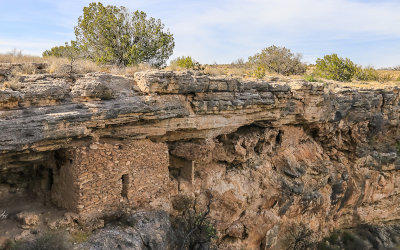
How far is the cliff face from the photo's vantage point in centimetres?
698

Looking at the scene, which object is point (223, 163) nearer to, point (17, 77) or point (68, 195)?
point (68, 195)

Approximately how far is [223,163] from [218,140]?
83 centimetres

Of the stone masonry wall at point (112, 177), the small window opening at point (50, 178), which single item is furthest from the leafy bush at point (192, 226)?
the small window opening at point (50, 178)

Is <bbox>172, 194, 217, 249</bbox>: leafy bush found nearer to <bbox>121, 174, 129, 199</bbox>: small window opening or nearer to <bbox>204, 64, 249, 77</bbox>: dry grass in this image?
<bbox>121, 174, 129, 199</bbox>: small window opening

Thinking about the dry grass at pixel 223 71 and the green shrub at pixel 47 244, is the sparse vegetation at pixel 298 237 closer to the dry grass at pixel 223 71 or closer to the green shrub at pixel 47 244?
the dry grass at pixel 223 71

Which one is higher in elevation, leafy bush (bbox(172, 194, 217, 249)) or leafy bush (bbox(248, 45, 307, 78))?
leafy bush (bbox(248, 45, 307, 78))

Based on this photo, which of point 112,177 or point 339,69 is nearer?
point 112,177

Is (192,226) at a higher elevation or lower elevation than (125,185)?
lower

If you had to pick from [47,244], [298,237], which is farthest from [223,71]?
[47,244]

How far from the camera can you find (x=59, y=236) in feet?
22.8

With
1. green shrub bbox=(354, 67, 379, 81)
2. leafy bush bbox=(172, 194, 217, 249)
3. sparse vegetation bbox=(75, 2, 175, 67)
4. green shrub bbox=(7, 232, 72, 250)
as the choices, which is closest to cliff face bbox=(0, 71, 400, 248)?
leafy bush bbox=(172, 194, 217, 249)

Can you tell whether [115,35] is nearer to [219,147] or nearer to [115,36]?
[115,36]

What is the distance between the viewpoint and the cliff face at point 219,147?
698 cm

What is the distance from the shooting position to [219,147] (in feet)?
34.6
